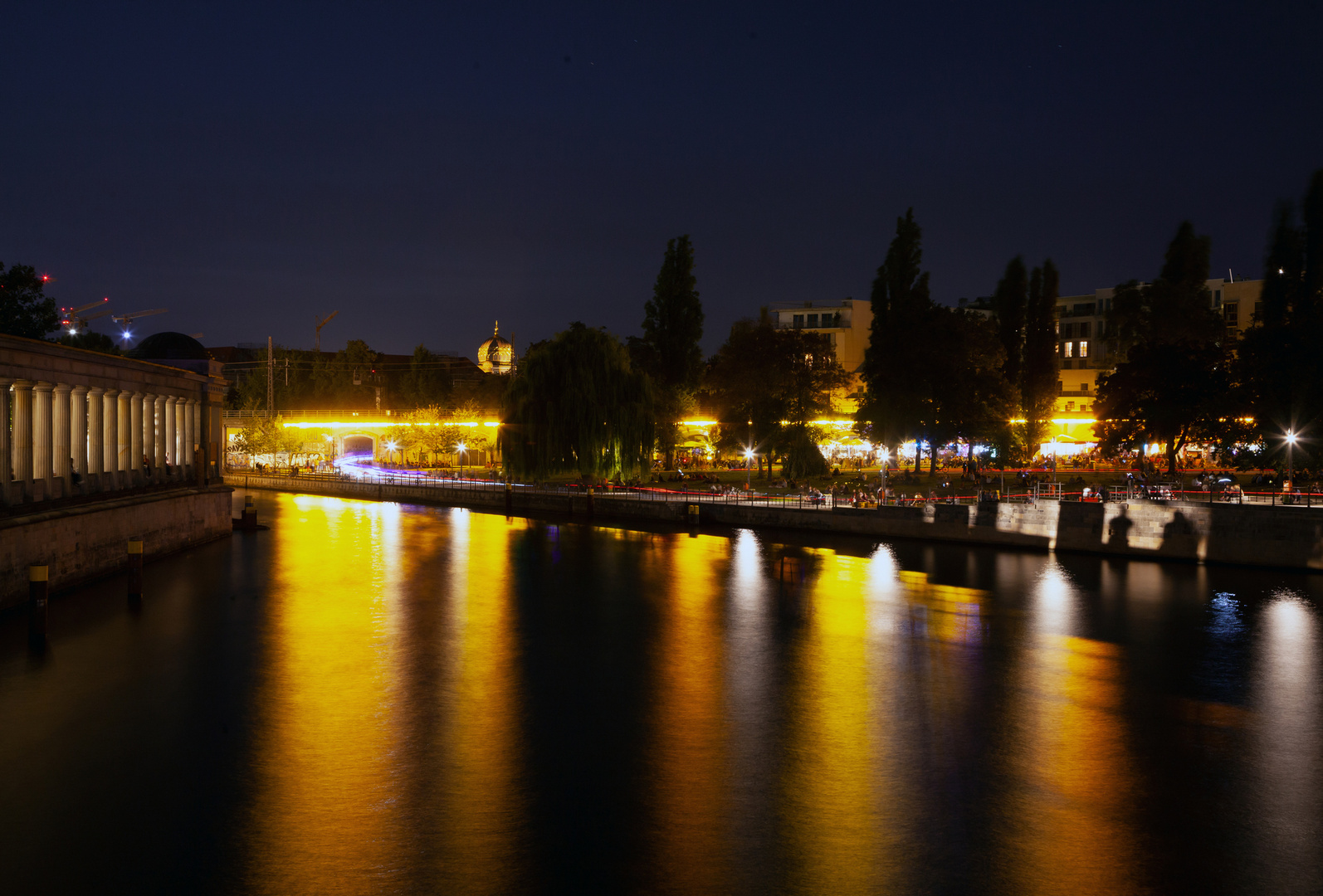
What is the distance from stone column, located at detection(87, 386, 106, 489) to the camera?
27656 millimetres

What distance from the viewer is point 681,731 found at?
12516 mm

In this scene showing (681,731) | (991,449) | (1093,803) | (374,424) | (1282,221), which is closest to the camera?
(1093,803)

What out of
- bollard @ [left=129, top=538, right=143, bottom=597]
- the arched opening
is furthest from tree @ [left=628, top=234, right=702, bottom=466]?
the arched opening

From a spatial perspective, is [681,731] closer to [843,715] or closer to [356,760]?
[843,715]

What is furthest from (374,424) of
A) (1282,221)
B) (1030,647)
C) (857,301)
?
(1030,647)

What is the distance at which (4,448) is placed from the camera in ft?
71.8

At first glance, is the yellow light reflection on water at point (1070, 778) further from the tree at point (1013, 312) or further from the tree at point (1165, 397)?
the tree at point (1013, 312)

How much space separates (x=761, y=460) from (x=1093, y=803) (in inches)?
2205

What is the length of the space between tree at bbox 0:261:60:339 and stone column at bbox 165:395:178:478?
27.9 ft

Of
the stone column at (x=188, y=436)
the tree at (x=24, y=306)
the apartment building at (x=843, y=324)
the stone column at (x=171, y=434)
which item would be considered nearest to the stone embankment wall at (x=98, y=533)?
the stone column at (x=171, y=434)

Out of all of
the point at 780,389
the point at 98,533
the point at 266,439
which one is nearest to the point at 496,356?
the point at 266,439

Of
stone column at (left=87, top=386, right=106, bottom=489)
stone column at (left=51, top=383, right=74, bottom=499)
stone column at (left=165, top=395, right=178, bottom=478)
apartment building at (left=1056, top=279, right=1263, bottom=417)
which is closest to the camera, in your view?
stone column at (left=51, top=383, right=74, bottom=499)

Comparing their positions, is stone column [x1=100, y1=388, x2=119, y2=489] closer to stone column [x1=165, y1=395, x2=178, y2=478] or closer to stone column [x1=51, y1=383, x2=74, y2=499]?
stone column [x1=51, y1=383, x2=74, y2=499]

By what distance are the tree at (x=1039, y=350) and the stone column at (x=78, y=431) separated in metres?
53.8
